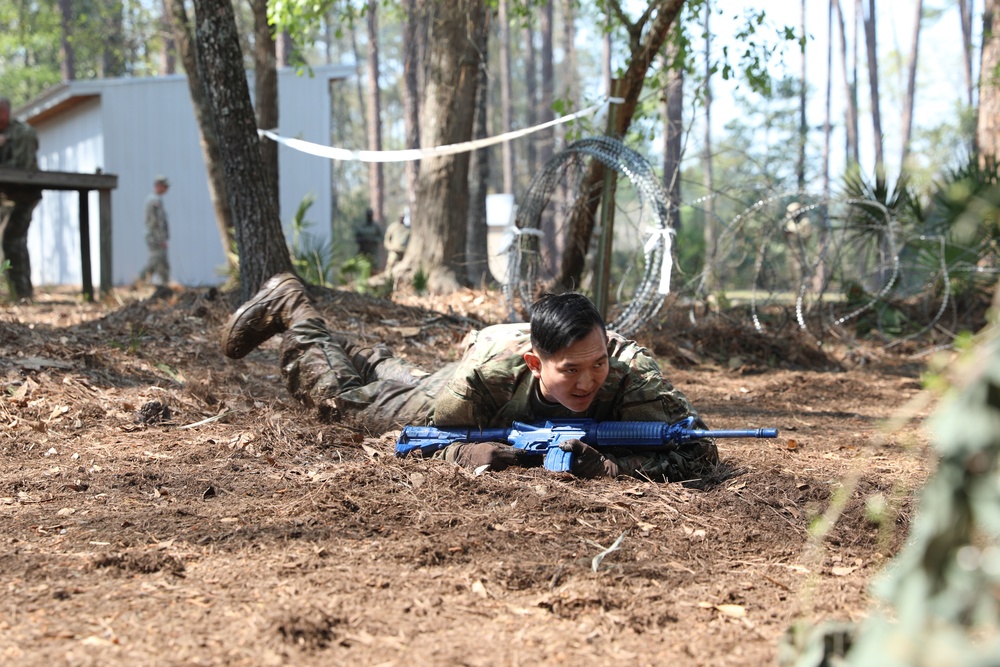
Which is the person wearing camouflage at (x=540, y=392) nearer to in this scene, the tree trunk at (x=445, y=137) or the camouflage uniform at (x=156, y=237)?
the tree trunk at (x=445, y=137)

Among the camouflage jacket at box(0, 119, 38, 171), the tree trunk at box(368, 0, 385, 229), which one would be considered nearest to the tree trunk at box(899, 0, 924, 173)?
the tree trunk at box(368, 0, 385, 229)

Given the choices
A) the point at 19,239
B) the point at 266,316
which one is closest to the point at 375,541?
the point at 266,316

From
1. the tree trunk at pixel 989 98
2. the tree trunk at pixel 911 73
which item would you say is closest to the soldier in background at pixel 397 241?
the tree trunk at pixel 989 98

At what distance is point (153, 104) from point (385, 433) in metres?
17.4

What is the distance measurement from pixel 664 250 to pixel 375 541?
483cm

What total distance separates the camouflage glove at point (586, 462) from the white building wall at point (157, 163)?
661 inches

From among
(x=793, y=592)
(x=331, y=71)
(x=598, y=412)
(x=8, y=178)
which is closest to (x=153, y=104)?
(x=331, y=71)

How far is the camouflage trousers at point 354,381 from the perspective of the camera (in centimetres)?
513

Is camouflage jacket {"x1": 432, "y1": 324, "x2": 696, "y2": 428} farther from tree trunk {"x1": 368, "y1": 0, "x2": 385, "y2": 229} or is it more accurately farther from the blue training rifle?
tree trunk {"x1": 368, "y1": 0, "x2": 385, "y2": 229}

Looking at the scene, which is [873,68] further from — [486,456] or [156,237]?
[486,456]

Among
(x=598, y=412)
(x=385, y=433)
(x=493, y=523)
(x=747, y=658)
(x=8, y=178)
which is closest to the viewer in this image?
(x=747, y=658)

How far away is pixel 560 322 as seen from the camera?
A: 12.8 ft

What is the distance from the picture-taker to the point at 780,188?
9.23m

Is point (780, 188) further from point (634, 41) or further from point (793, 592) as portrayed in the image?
point (793, 592)
